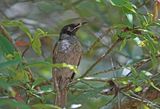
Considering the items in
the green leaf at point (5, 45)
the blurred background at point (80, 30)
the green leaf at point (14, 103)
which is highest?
the green leaf at point (5, 45)

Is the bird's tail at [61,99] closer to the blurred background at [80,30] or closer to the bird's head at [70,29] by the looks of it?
the bird's head at [70,29]

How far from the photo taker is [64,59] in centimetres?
194

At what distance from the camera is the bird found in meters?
1.95

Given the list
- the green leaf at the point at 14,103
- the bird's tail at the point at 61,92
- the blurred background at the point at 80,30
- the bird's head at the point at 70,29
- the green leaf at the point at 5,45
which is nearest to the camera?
the green leaf at the point at 14,103

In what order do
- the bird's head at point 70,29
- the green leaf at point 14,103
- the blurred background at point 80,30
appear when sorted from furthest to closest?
the blurred background at point 80,30, the bird's head at point 70,29, the green leaf at point 14,103

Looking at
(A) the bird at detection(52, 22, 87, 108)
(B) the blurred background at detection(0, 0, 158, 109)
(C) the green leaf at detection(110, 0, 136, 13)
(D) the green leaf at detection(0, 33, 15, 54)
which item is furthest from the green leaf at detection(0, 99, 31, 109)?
(B) the blurred background at detection(0, 0, 158, 109)

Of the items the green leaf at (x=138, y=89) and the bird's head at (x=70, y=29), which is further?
the bird's head at (x=70, y=29)

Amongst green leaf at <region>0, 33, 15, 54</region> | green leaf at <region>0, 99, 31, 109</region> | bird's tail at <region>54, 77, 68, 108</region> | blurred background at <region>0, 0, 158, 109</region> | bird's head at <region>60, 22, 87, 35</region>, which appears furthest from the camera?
blurred background at <region>0, 0, 158, 109</region>

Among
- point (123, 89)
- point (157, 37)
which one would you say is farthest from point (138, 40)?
point (123, 89)

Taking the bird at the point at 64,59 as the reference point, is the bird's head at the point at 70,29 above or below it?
above

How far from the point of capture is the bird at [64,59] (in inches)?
76.6

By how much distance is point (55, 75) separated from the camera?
80.5 inches

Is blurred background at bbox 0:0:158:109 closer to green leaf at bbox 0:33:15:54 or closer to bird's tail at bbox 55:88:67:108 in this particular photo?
bird's tail at bbox 55:88:67:108

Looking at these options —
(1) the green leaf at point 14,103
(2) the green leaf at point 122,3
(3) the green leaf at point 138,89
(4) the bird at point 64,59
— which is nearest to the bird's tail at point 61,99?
(4) the bird at point 64,59
